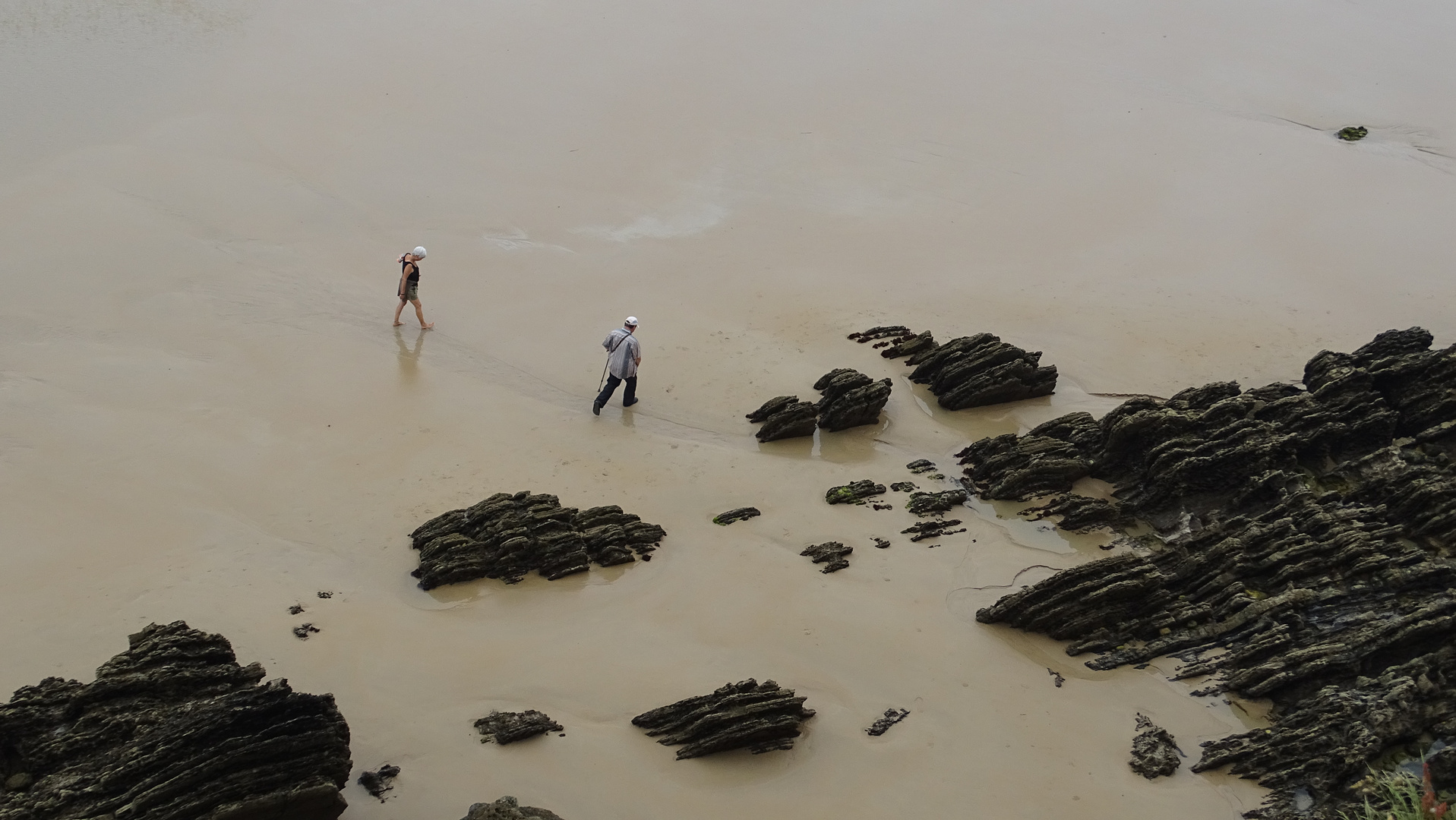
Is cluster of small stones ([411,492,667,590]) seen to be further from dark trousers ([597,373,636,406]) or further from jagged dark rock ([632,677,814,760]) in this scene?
dark trousers ([597,373,636,406])

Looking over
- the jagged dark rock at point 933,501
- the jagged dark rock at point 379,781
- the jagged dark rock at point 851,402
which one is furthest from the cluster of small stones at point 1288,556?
the jagged dark rock at point 379,781

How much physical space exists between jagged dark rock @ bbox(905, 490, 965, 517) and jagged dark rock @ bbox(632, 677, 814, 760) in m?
3.77

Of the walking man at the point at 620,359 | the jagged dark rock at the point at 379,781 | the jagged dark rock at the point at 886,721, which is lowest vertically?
the jagged dark rock at the point at 886,721

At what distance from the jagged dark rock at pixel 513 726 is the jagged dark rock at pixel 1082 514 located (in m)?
6.16

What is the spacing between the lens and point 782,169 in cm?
2064

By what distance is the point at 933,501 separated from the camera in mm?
12742

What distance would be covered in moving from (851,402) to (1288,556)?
17.6ft

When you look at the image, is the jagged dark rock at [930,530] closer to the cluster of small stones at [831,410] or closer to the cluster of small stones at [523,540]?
the cluster of small stones at [831,410]

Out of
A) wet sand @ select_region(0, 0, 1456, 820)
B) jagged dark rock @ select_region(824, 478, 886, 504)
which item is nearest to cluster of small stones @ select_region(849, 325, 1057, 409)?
wet sand @ select_region(0, 0, 1456, 820)

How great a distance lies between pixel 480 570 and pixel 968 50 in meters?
18.4

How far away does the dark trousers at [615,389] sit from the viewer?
46.2ft

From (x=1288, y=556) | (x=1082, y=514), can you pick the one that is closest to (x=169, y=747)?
(x=1082, y=514)

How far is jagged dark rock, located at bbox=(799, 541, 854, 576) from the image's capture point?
1156cm

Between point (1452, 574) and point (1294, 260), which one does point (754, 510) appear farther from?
point (1294, 260)
